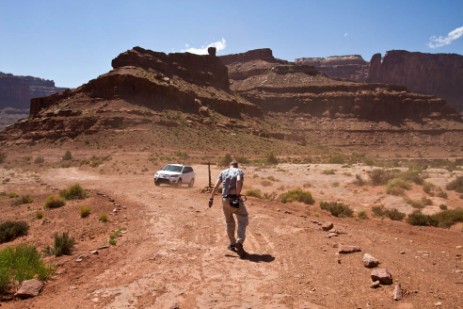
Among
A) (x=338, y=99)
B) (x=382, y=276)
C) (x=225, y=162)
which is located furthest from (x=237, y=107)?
(x=382, y=276)

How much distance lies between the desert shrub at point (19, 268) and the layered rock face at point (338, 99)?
344 ft

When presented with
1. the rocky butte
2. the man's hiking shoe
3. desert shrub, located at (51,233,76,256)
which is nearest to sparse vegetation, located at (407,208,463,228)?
the man's hiking shoe

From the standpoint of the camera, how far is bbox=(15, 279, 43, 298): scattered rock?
6.09 metres

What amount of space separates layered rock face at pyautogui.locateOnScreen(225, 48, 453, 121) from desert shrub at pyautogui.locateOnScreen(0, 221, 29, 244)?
331 ft

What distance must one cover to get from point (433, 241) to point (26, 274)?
369 inches

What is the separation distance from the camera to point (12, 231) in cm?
1172

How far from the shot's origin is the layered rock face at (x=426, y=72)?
544 feet

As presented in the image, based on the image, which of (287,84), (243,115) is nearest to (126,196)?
(243,115)

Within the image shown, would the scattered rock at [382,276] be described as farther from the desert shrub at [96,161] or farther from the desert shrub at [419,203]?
the desert shrub at [96,161]

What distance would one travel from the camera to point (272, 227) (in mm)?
11070

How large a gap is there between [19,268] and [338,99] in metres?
109

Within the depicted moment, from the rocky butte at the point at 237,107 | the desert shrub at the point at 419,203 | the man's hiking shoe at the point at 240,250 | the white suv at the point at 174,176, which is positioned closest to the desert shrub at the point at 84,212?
the man's hiking shoe at the point at 240,250

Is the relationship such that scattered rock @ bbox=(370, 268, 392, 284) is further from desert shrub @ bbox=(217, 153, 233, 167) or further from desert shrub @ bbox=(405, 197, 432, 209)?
desert shrub @ bbox=(217, 153, 233, 167)

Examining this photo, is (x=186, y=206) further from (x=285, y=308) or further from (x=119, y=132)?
(x=119, y=132)
